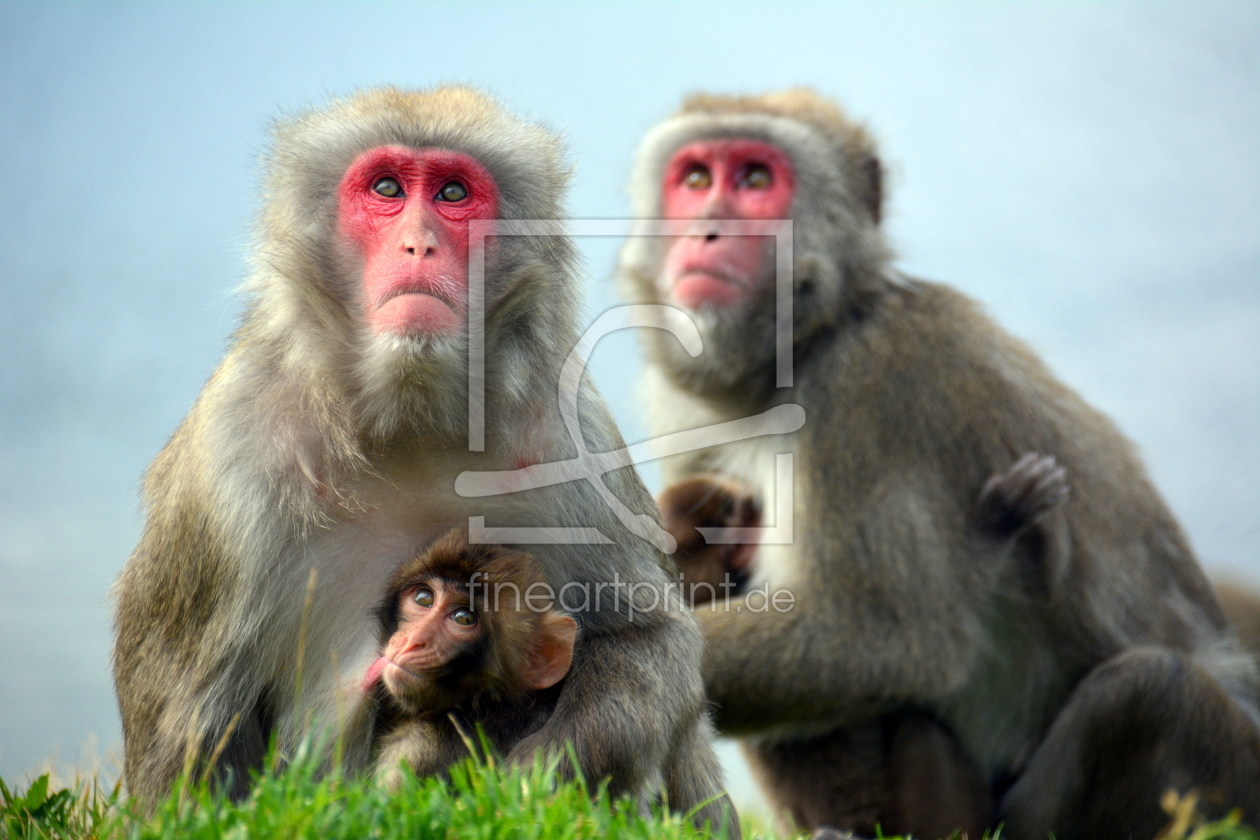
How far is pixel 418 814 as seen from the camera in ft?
7.75

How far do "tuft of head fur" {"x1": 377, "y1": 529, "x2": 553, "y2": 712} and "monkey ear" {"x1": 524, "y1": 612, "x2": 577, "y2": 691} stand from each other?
2cm

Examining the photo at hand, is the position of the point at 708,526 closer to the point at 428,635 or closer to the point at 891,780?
the point at 891,780

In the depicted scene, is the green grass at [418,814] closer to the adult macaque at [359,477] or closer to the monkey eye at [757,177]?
the adult macaque at [359,477]

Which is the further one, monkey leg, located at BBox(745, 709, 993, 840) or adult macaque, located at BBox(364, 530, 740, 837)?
monkey leg, located at BBox(745, 709, 993, 840)

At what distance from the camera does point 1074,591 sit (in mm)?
4855

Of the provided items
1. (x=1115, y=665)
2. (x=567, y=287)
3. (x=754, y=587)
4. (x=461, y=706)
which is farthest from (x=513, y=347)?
(x=1115, y=665)

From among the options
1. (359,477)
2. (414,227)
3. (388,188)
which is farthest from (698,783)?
(388,188)

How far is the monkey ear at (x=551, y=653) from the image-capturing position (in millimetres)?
3027

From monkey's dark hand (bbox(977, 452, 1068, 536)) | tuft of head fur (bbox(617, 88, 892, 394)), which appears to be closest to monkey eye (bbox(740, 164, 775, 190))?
tuft of head fur (bbox(617, 88, 892, 394))

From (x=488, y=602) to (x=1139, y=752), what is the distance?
8.85 feet

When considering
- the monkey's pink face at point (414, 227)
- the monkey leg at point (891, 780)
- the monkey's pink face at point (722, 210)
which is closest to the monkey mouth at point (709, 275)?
the monkey's pink face at point (722, 210)

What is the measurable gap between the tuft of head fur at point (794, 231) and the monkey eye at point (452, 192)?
167cm

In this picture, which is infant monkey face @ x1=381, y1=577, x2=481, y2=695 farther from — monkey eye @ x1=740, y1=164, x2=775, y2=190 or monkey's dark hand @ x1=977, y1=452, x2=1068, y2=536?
monkey eye @ x1=740, y1=164, x2=775, y2=190

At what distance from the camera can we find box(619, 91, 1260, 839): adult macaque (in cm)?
446
